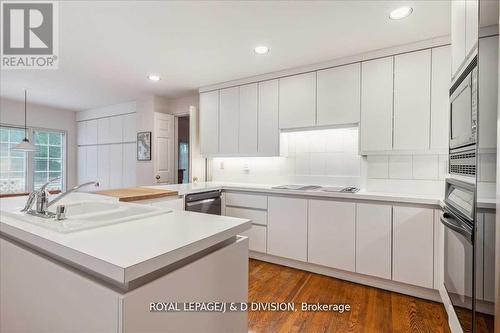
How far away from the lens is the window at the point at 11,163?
462 cm

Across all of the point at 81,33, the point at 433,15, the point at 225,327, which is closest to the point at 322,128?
the point at 433,15

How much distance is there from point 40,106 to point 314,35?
554 cm

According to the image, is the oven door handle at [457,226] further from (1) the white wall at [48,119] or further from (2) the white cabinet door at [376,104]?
(1) the white wall at [48,119]

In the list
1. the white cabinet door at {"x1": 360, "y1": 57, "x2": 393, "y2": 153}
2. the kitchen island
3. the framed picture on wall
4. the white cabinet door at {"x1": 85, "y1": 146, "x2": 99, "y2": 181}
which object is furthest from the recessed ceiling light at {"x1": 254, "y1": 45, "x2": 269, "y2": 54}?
the white cabinet door at {"x1": 85, "y1": 146, "x2": 99, "y2": 181}

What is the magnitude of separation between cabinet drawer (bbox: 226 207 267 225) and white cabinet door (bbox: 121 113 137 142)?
2.65 m

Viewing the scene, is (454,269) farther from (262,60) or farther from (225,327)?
(262,60)

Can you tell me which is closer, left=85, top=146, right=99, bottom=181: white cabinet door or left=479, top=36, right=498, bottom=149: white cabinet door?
left=479, top=36, right=498, bottom=149: white cabinet door

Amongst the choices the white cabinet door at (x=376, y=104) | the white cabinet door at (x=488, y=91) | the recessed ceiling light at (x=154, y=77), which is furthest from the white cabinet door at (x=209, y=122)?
the white cabinet door at (x=488, y=91)

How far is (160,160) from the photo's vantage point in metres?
4.22

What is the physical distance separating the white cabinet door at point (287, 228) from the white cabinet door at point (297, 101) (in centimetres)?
92

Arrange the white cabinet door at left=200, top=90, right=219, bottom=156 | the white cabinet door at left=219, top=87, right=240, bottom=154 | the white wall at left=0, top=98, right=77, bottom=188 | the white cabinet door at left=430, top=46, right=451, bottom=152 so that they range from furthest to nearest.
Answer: the white wall at left=0, top=98, right=77, bottom=188, the white cabinet door at left=200, top=90, right=219, bottom=156, the white cabinet door at left=219, top=87, right=240, bottom=154, the white cabinet door at left=430, top=46, right=451, bottom=152

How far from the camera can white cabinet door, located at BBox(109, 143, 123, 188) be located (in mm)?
4887

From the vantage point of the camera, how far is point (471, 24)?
1.17 m

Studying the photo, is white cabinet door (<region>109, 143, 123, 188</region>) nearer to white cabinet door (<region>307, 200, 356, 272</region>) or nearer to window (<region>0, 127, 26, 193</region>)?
window (<region>0, 127, 26, 193</region>)
